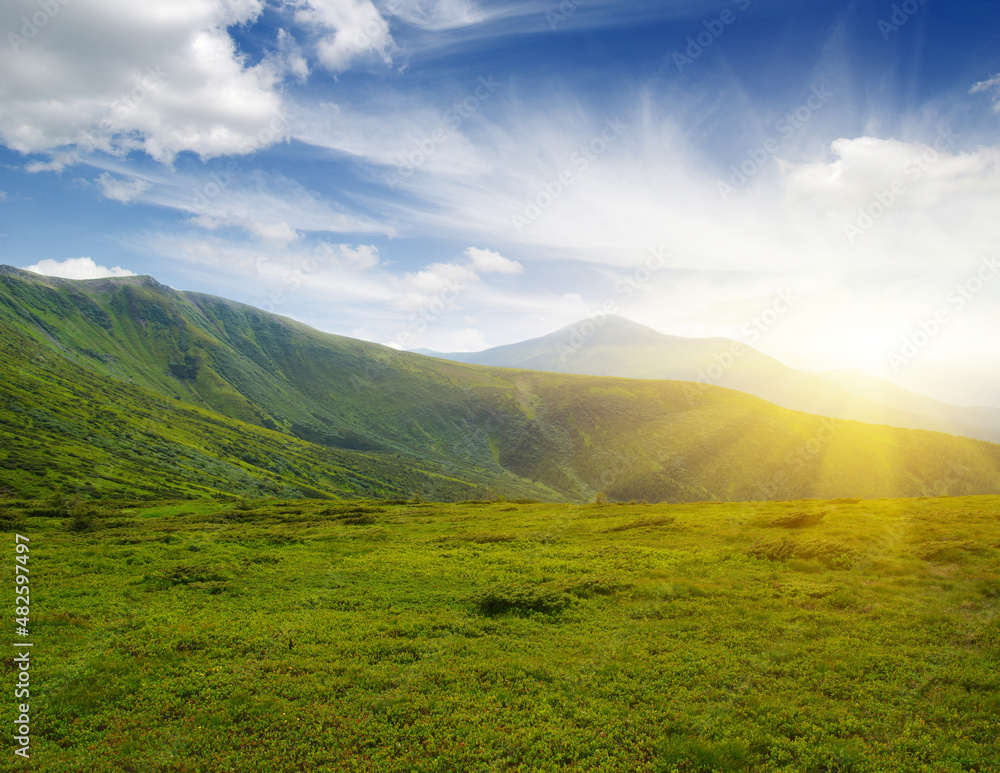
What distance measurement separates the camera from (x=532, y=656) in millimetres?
20453

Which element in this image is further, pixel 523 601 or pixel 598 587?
pixel 598 587

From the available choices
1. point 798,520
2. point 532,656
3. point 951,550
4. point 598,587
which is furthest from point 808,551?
point 532,656

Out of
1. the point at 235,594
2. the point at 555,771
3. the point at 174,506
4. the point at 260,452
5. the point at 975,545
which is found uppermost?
the point at 975,545

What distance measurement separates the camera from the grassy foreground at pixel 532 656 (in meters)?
14.5

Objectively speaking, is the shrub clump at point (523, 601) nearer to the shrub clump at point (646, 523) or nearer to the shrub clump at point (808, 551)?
the shrub clump at point (808, 551)

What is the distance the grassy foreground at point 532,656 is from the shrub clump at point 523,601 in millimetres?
149

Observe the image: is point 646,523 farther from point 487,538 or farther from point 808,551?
point 808,551

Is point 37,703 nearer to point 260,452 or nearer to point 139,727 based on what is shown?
point 139,727

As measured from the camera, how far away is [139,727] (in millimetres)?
16422

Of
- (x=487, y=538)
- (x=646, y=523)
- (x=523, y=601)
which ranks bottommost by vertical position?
(x=487, y=538)

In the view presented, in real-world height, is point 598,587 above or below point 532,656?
above

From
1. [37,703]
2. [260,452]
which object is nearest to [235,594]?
[37,703]

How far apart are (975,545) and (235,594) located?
4698 centimetres

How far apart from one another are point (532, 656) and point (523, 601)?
5487 mm
